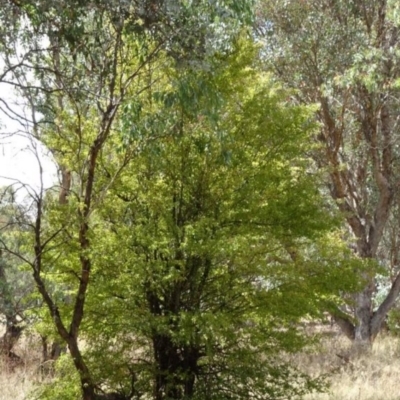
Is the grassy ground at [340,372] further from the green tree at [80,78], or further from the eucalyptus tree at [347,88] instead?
the green tree at [80,78]

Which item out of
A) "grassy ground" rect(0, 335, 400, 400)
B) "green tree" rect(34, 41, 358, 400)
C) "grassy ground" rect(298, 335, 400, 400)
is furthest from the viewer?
"grassy ground" rect(298, 335, 400, 400)

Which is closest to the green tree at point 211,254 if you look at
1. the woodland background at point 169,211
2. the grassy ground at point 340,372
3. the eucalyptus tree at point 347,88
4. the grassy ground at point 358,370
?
the woodland background at point 169,211

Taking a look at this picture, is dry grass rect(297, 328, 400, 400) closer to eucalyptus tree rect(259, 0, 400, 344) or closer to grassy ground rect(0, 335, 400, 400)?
grassy ground rect(0, 335, 400, 400)

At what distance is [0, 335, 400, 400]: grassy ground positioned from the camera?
1032 cm

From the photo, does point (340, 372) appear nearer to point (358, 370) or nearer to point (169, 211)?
point (358, 370)

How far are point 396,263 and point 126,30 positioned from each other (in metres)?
17.7

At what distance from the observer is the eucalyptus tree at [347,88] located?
45.7 ft

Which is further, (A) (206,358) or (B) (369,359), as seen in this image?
(B) (369,359)

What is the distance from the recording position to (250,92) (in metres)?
8.20

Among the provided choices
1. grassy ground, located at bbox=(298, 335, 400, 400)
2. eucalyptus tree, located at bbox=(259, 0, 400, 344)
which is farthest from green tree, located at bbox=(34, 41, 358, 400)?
eucalyptus tree, located at bbox=(259, 0, 400, 344)

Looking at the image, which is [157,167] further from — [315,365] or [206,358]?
[315,365]

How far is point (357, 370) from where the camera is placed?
1245 cm

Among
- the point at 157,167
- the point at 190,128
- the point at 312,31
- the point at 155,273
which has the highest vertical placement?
the point at 312,31

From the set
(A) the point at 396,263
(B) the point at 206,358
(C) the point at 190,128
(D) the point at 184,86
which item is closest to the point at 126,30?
(D) the point at 184,86
